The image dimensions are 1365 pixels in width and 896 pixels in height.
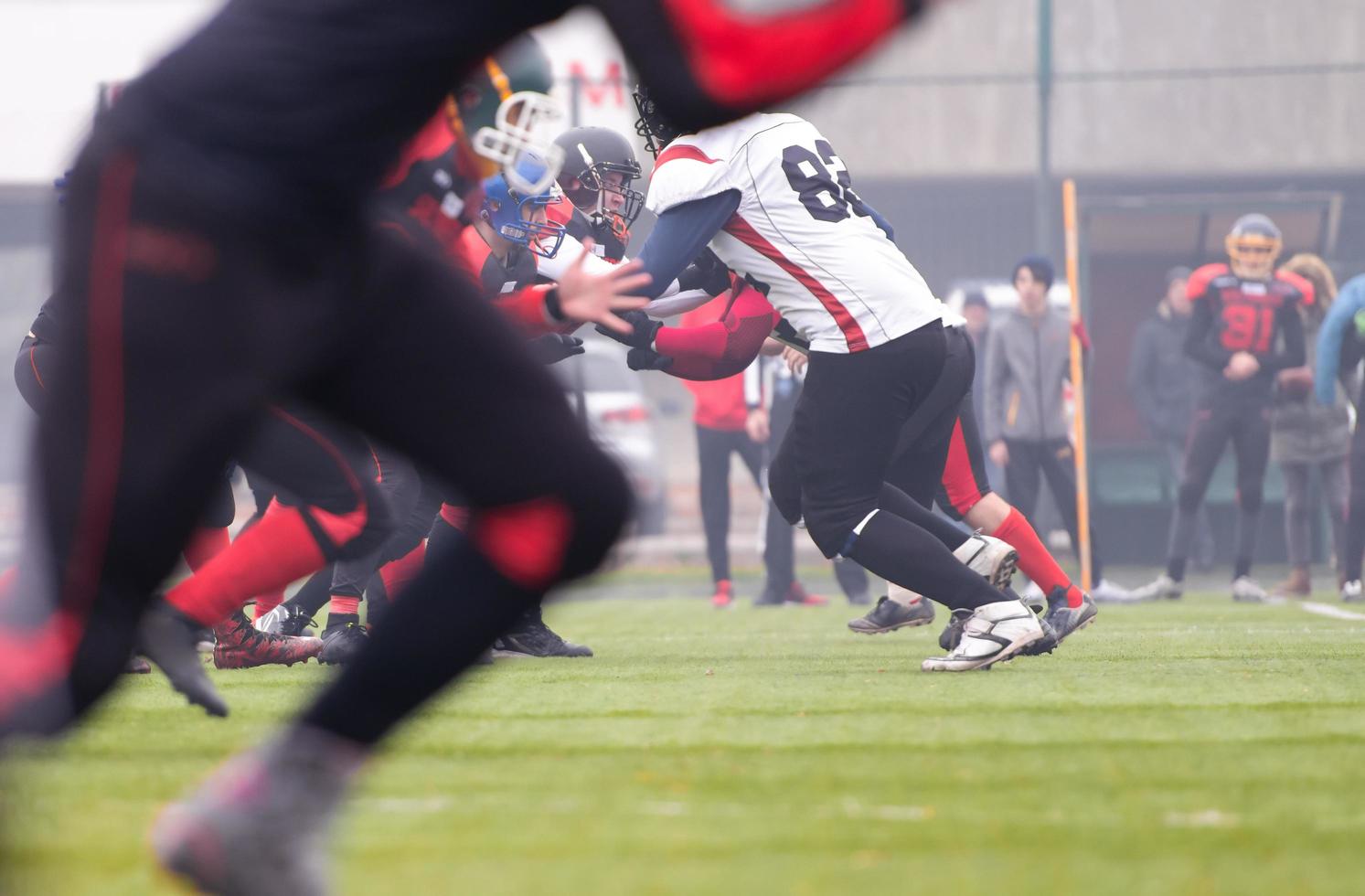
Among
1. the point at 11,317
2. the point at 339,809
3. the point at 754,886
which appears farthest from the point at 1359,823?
the point at 11,317

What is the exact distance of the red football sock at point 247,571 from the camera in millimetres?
4199

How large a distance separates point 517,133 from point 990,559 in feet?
11.1

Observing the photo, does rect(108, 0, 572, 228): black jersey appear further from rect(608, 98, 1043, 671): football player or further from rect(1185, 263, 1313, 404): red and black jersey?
rect(1185, 263, 1313, 404): red and black jersey

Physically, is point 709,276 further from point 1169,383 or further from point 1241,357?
point 1169,383

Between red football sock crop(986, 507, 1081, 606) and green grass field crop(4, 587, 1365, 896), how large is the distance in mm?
690

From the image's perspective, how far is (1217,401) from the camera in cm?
1030

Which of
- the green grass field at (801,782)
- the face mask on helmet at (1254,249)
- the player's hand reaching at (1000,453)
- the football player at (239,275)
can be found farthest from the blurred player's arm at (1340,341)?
the football player at (239,275)

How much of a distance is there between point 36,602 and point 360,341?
456 millimetres

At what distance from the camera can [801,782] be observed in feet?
10.8

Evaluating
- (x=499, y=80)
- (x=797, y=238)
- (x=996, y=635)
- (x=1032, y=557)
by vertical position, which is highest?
(x=499, y=80)

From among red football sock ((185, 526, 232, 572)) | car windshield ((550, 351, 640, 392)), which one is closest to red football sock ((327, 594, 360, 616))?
red football sock ((185, 526, 232, 572))

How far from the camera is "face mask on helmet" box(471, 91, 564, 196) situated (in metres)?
2.55

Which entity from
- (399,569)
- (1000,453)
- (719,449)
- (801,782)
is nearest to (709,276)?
(399,569)

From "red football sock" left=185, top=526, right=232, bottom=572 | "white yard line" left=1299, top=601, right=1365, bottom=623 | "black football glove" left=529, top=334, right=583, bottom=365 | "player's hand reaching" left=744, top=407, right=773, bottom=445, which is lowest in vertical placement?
"white yard line" left=1299, top=601, right=1365, bottom=623
